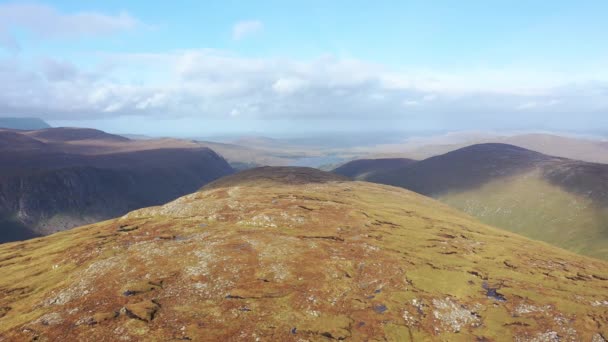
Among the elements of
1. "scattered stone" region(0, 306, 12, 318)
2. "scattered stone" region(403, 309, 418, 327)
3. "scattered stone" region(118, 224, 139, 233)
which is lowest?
"scattered stone" region(0, 306, 12, 318)

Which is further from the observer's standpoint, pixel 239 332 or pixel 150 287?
pixel 150 287

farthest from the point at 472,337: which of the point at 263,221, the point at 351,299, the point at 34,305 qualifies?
A: the point at 34,305

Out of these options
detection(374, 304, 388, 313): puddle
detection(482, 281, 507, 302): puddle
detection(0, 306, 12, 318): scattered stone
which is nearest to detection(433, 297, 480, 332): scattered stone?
detection(374, 304, 388, 313): puddle

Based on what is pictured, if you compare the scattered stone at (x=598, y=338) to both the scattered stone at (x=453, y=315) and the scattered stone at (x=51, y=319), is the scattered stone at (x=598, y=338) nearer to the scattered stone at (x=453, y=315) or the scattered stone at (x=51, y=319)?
the scattered stone at (x=453, y=315)

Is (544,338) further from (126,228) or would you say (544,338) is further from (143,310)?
(126,228)

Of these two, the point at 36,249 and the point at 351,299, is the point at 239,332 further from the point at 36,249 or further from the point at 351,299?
the point at 36,249

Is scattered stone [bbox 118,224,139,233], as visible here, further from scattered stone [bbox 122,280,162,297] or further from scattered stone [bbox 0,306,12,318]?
scattered stone [bbox 122,280,162,297]

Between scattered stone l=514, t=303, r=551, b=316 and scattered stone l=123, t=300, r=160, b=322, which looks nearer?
scattered stone l=123, t=300, r=160, b=322

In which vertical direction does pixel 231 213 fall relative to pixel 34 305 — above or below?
above

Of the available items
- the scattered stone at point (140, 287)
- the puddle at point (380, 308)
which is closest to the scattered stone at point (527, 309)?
the puddle at point (380, 308)
